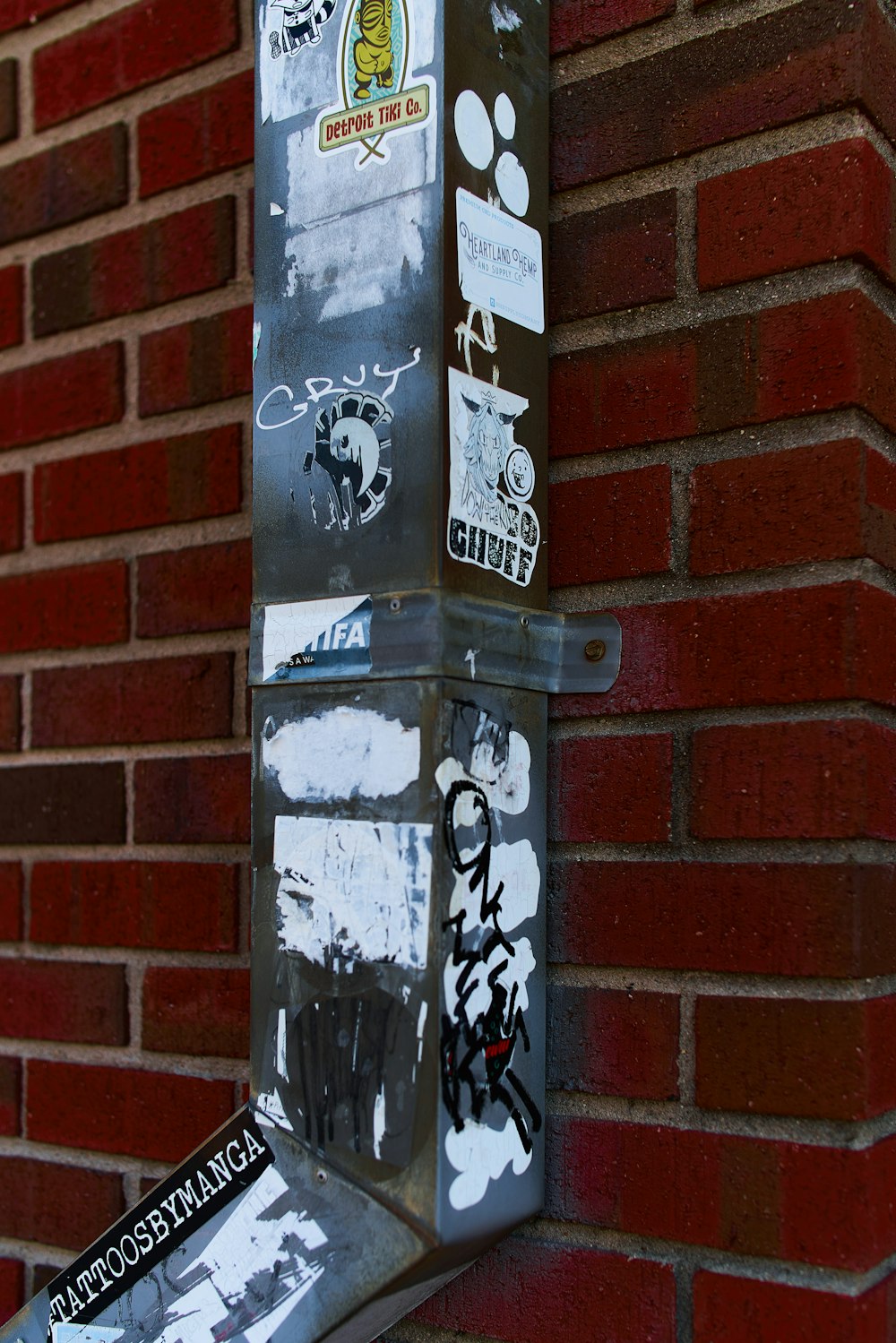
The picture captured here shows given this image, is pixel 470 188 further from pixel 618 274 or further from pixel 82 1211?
pixel 82 1211

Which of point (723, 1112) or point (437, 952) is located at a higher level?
point (437, 952)

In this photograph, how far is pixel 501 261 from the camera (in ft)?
3.40

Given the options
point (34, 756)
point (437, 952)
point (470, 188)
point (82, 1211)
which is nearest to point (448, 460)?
point (470, 188)

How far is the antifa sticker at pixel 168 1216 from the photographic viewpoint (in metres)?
1.00

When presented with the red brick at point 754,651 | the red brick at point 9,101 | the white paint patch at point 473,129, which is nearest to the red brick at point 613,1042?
the red brick at point 754,651

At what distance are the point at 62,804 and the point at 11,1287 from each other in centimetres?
54

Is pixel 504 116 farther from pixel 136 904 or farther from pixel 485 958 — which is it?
pixel 136 904

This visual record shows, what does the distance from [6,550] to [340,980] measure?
83cm

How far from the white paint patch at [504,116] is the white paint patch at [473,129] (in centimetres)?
2

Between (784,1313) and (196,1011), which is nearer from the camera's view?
(784,1313)

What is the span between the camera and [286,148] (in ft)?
3.46

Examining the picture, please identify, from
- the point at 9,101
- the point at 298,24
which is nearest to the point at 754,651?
the point at 298,24

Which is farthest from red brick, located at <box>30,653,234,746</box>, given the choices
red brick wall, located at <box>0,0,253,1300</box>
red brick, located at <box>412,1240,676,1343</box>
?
red brick, located at <box>412,1240,676,1343</box>

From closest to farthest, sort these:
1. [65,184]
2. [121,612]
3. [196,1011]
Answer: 1. [196,1011]
2. [121,612]
3. [65,184]
